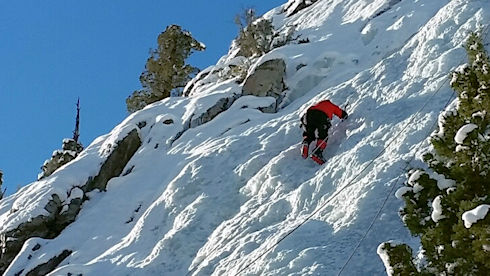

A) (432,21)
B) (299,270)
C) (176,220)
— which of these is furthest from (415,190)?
(432,21)

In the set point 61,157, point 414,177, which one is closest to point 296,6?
point 61,157

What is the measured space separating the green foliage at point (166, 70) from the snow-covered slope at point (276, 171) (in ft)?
20.3

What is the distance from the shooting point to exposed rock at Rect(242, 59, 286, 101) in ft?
54.5

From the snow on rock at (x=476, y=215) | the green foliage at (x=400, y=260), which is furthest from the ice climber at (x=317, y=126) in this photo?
the snow on rock at (x=476, y=215)

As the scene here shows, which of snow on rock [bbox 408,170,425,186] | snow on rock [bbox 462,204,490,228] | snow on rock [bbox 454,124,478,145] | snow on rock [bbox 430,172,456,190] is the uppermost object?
snow on rock [bbox 454,124,478,145]

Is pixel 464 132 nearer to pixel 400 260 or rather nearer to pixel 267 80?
pixel 400 260

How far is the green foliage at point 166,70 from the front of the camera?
83.9 feet

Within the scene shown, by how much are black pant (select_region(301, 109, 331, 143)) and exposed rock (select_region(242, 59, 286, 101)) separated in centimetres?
422

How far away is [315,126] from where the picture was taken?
1205cm

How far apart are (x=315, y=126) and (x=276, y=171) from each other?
979 mm

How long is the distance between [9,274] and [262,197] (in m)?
5.27

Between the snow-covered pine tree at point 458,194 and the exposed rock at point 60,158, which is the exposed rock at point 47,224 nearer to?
the exposed rock at point 60,158

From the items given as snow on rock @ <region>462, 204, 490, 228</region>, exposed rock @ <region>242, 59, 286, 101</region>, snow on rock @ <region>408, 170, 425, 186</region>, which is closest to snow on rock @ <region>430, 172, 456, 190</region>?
snow on rock @ <region>408, 170, 425, 186</region>

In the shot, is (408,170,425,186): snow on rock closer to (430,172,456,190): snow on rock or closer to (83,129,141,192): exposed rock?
(430,172,456,190): snow on rock
